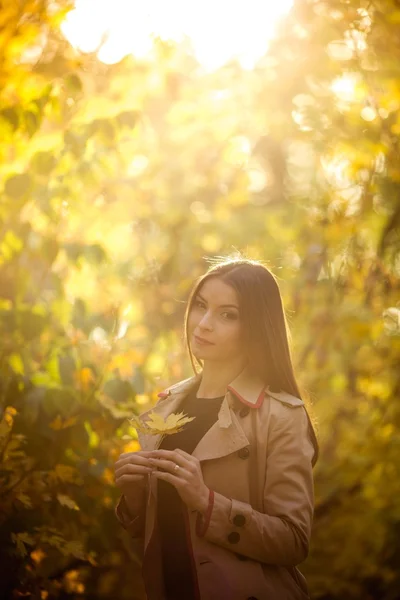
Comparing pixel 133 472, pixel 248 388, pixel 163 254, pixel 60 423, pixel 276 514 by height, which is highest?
pixel 133 472

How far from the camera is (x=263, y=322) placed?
175cm

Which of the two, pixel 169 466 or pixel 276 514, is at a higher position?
pixel 169 466

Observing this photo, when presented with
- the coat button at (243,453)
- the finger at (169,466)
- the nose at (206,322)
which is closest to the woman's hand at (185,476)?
the finger at (169,466)

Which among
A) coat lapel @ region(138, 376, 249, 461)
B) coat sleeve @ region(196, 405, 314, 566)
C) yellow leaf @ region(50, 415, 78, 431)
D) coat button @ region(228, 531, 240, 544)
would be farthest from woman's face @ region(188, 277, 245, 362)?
yellow leaf @ region(50, 415, 78, 431)

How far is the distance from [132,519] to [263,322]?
640 millimetres

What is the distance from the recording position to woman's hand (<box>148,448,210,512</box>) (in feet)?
5.01

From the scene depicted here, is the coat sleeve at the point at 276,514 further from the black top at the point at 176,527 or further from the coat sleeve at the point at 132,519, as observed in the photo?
the coat sleeve at the point at 132,519

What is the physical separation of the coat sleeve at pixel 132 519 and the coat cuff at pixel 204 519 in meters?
0.22

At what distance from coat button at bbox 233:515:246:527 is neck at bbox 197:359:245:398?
13.7 inches

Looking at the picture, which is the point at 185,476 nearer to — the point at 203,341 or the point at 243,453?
the point at 243,453

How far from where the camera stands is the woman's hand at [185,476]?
1528 mm

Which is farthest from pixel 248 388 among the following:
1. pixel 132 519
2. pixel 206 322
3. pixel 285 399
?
pixel 132 519

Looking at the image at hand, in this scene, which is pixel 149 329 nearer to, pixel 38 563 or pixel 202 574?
pixel 38 563

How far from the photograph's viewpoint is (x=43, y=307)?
9.04 feet
